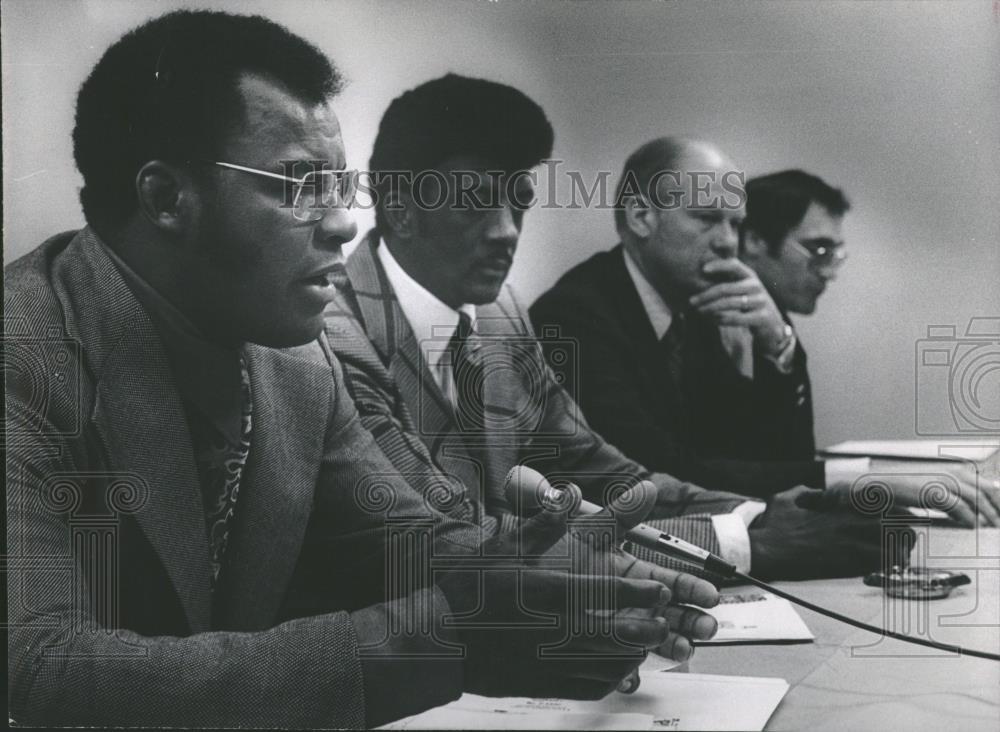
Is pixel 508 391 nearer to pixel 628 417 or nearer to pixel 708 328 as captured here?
pixel 628 417

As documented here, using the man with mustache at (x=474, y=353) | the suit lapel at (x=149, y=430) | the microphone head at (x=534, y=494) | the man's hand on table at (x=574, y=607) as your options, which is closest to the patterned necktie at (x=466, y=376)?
the man with mustache at (x=474, y=353)

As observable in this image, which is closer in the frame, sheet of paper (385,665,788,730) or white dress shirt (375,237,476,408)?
sheet of paper (385,665,788,730)

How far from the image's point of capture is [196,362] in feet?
6.78

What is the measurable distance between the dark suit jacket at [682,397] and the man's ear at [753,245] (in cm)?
16

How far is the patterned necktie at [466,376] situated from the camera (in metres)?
2.03

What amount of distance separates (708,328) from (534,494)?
0.47m

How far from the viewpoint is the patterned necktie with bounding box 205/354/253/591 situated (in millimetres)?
2039

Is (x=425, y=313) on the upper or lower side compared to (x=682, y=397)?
upper

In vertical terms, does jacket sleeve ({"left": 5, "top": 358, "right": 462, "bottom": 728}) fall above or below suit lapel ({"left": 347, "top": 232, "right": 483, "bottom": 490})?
below

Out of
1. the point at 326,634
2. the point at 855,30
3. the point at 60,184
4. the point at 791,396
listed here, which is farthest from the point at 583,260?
the point at 60,184

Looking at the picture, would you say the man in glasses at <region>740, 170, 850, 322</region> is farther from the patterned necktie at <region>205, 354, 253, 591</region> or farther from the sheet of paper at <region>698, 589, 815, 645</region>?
the patterned necktie at <region>205, 354, 253, 591</region>

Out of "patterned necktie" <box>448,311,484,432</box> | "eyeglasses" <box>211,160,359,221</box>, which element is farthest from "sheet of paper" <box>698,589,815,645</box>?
"eyeglasses" <box>211,160,359,221</box>

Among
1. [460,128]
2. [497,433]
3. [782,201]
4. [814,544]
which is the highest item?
[460,128]

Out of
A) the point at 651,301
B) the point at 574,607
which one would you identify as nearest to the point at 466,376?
the point at 651,301
